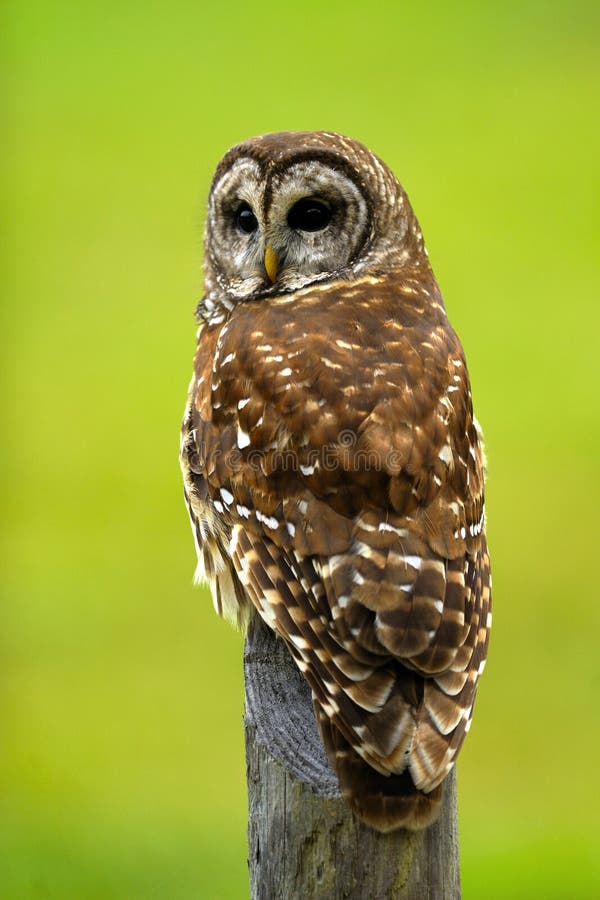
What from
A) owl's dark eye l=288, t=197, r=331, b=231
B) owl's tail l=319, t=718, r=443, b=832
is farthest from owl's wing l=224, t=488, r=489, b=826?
owl's dark eye l=288, t=197, r=331, b=231

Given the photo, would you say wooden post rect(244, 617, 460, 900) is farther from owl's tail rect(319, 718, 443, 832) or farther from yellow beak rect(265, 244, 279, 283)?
yellow beak rect(265, 244, 279, 283)

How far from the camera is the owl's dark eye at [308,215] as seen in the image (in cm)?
364

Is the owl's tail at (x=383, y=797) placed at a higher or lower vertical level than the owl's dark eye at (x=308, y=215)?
lower

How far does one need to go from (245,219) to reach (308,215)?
251 millimetres

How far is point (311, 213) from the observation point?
3652mm

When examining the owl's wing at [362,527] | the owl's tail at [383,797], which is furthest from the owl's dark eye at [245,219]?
the owl's tail at [383,797]

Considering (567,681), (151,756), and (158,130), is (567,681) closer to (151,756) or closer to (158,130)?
(151,756)

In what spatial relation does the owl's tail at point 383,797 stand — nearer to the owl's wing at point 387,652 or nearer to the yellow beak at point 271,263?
the owl's wing at point 387,652

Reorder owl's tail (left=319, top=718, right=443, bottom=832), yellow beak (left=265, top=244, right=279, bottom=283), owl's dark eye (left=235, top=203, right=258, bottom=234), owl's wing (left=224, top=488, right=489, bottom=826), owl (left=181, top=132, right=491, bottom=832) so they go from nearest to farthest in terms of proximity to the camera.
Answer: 1. owl's tail (left=319, top=718, right=443, bottom=832)
2. owl's wing (left=224, top=488, right=489, bottom=826)
3. owl (left=181, top=132, right=491, bottom=832)
4. yellow beak (left=265, top=244, right=279, bottom=283)
5. owl's dark eye (left=235, top=203, right=258, bottom=234)

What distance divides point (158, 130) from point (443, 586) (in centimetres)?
1224

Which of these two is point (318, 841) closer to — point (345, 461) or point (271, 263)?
point (345, 461)

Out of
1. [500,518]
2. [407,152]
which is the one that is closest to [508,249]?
[407,152]

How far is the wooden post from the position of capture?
2389mm

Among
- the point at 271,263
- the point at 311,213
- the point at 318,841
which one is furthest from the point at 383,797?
the point at 311,213
